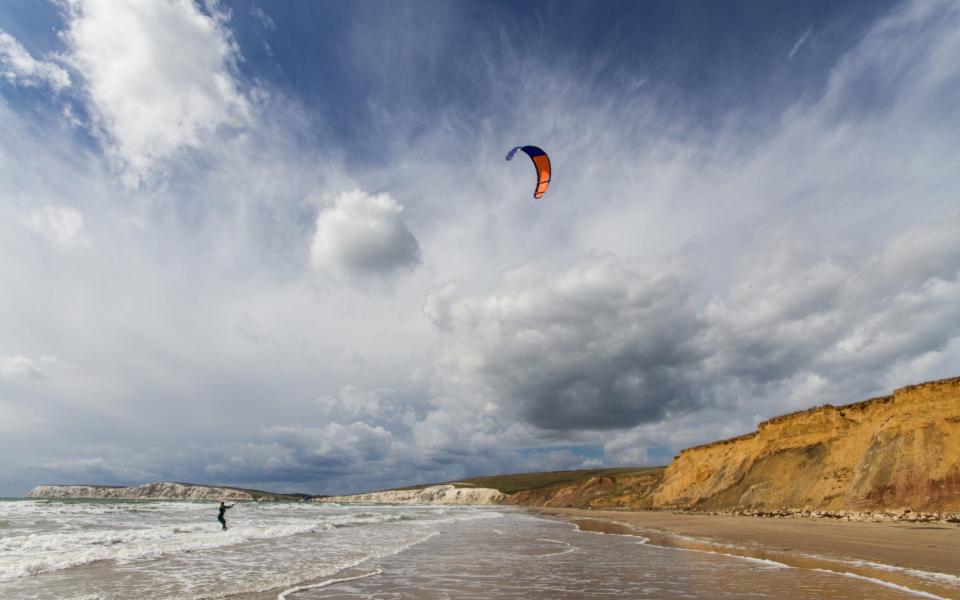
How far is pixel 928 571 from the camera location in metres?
12.0

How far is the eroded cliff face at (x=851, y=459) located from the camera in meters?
29.2

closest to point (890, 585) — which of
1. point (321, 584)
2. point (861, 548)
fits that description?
point (861, 548)

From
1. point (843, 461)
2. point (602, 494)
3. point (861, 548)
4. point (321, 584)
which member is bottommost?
point (321, 584)

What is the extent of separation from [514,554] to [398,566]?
4514mm

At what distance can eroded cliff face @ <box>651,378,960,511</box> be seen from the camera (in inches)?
1149

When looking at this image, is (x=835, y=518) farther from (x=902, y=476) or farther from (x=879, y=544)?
(x=879, y=544)

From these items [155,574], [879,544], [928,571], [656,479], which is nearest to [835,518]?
[879,544]

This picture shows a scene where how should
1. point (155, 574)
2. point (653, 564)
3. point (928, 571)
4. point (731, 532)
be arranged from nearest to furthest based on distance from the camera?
point (928, 571), point (155, 574), point (653, 564), point (731, 532)

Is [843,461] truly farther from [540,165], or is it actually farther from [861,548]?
[540,165]

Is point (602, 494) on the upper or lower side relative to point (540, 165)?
lower

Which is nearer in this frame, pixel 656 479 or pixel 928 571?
pixel 928 571

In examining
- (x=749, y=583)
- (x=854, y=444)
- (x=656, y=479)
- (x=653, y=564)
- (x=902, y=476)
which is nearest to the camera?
(x=749, y=583)

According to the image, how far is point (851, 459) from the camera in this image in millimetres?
37500

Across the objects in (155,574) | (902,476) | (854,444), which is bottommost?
(155,574)
